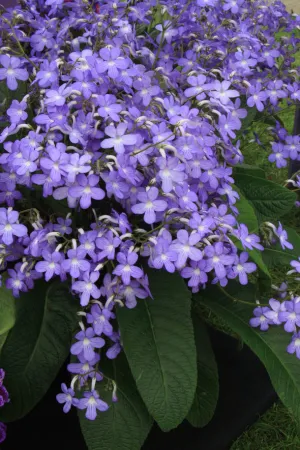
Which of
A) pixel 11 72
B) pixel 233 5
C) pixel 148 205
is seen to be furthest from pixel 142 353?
pixel 233 5

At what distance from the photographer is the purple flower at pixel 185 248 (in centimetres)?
119

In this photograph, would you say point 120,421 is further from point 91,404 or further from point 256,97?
point 256,97

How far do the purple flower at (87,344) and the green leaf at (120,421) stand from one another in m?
0.17

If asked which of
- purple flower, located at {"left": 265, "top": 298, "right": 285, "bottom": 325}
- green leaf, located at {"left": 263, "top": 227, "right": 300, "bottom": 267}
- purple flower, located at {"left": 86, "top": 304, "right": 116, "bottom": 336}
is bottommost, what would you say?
green leaf, located at {"left": 263, "top": 227, "right": 300, "bottom": 267}

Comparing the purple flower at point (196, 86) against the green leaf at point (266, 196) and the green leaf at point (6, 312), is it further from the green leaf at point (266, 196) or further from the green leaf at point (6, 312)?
the green leaf at point (6, 312)

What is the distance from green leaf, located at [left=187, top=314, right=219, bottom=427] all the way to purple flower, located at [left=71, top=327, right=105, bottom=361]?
0.45 metres

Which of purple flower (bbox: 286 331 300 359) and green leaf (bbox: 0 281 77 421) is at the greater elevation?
purple flower (bbox: 286 331 300 359)

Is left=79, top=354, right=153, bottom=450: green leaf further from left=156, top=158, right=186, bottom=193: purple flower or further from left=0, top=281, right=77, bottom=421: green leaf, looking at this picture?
left=156, top=158, right=186, bottom=193: purple flower

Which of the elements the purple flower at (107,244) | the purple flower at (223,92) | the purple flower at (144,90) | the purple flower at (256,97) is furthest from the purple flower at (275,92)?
the purple flower at (107,244)

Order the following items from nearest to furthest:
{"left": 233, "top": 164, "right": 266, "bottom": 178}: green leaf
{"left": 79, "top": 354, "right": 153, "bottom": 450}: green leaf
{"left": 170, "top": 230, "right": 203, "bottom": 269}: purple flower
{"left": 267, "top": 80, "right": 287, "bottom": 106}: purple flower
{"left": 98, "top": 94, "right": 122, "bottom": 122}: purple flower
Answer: {"left": 170, "top": 230, "right": 203, "bottom": 269}: purple flower
{"left": 98, "top": 94, "right": 122, "bottom": 122}: purple flower
{"left": 79, "top": 354, "right": 153, "bottom": 450}: green leaf
{"left": 267, "top": 80, "right": 287, "bottom": 106}: purple flower
{"left": 233, "top": 164, "right": 266, "bottom": 178}: green leaf

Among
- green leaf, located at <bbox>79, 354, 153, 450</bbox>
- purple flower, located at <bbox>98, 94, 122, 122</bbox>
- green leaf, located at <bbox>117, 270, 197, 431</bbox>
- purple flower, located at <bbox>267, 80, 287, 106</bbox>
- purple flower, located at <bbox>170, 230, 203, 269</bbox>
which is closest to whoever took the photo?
purple flower, located at <bbox>170, 230, 203, 269</bbox>

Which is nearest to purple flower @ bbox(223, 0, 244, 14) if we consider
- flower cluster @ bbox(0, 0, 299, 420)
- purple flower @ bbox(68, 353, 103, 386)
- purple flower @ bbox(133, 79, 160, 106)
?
flower cluster @ bbox(0, 0, 299, 420)

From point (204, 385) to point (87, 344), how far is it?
49cm

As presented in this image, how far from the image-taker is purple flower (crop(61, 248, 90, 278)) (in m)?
1.22
